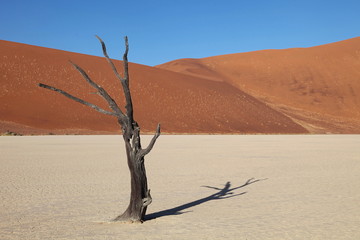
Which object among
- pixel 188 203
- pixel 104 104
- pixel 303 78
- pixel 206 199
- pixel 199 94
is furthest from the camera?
pixel 303 78

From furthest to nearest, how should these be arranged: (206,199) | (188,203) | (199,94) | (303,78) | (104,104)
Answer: (303,78) → (199,94) → (104,104) → (206,199) → (188,203)

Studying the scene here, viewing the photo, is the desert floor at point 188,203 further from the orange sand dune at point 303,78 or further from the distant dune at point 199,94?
the orange sand dune at point 303,78

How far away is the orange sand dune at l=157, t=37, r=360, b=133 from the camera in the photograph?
7788 cm

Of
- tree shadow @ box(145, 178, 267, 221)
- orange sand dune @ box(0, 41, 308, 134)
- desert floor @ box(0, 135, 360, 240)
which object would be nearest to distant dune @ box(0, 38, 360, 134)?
orange sand dune @ box(0, 41, 308, 134)

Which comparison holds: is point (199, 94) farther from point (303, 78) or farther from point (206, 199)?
point (206, 199)

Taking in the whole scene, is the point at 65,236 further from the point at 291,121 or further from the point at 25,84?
the point at 291,121

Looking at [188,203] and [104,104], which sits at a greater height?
[104,104]

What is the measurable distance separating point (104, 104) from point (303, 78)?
50517 mm

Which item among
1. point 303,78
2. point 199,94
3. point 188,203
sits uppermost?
point 303,78

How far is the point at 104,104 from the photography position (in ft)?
191

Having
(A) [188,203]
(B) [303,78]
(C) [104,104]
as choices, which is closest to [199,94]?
(C) [104,104]

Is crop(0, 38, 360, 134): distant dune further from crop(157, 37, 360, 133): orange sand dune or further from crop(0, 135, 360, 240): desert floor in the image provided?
crop(0, 135, 360, 240): desert floor

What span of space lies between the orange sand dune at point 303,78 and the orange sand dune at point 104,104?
7113 mm

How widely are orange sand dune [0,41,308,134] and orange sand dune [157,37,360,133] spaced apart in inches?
280
